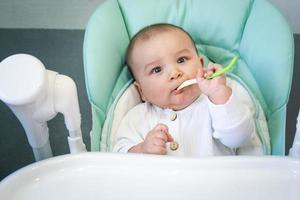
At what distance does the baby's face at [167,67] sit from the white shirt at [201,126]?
0.11ft

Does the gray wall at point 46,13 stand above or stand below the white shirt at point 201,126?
below

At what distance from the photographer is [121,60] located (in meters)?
1.10

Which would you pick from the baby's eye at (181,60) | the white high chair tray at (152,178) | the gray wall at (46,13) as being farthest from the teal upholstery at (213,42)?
the gray wall at (46,13)

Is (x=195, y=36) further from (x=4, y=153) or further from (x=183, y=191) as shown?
(x=4, y=153)

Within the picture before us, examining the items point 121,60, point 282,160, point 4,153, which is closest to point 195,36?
point 121,60

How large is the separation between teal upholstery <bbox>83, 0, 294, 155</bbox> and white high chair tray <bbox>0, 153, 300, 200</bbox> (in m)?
0.27

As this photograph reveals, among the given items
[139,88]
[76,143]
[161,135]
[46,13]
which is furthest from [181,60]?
[46,13]

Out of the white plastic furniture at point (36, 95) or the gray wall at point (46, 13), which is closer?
the white plastic furniture at point (36, 95)

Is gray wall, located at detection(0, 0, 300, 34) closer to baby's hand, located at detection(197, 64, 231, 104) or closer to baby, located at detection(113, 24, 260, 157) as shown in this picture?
baby, located at detection(113, 24, 260, 157)

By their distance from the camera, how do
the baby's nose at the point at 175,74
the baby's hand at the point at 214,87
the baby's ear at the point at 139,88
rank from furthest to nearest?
the baby's ear at the point at 139,88
the baby's nose at the point at 175,74
the baby's hand at the point at 214,87

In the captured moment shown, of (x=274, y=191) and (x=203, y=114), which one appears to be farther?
(x=203, y=114)

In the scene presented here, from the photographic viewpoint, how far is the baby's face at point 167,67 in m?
0.98

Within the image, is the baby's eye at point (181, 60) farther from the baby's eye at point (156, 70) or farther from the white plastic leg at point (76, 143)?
the white plastic leg at point (76, 143)

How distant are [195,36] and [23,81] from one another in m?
0.66
